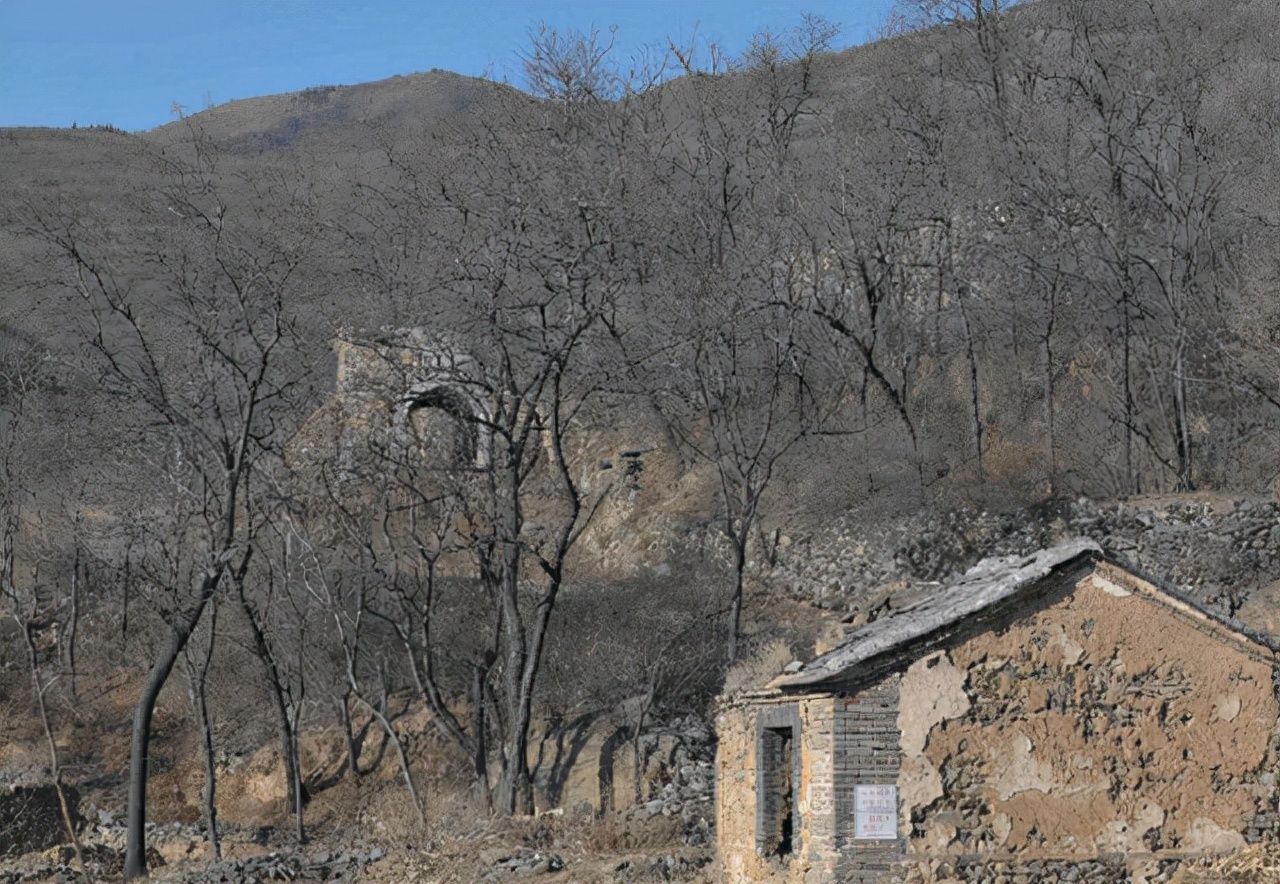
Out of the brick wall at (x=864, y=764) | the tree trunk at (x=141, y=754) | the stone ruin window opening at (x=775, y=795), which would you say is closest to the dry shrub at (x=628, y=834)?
the stone ruin window opening at (x=775, y=795)

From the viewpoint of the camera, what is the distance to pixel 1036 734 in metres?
15.9

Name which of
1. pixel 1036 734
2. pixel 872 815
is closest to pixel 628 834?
pixel 872 815

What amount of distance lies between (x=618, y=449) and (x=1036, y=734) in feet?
87.8

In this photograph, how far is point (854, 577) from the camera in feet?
107

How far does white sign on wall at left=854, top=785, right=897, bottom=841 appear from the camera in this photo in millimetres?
15547

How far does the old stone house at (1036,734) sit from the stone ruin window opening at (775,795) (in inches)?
14.4

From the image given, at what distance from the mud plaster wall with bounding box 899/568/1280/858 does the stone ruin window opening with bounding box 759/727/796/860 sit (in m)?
2.00

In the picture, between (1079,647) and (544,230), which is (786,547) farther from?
(1079,647)

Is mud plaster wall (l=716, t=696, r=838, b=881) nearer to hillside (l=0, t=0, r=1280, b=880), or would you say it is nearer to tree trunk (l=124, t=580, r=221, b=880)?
hillside (l=0, t=0, r=1280, b=880)

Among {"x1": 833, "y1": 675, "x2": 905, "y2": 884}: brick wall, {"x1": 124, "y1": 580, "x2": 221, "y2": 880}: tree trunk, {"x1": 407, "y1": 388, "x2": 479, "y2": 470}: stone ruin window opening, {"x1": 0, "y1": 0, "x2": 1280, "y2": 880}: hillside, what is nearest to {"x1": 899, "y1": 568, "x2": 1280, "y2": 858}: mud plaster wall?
{"x1": 833, "y1": 675, "x2": 905, "y2": 884}: brick wall

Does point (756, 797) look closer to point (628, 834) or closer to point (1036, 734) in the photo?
point (1036, 734)

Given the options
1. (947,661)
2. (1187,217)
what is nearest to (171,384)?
(1187,217)

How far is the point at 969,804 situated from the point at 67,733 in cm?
2701

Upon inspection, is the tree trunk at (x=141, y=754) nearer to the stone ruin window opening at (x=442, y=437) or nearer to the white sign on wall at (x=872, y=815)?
the stone ruin window opening at (x=442, y=437)
